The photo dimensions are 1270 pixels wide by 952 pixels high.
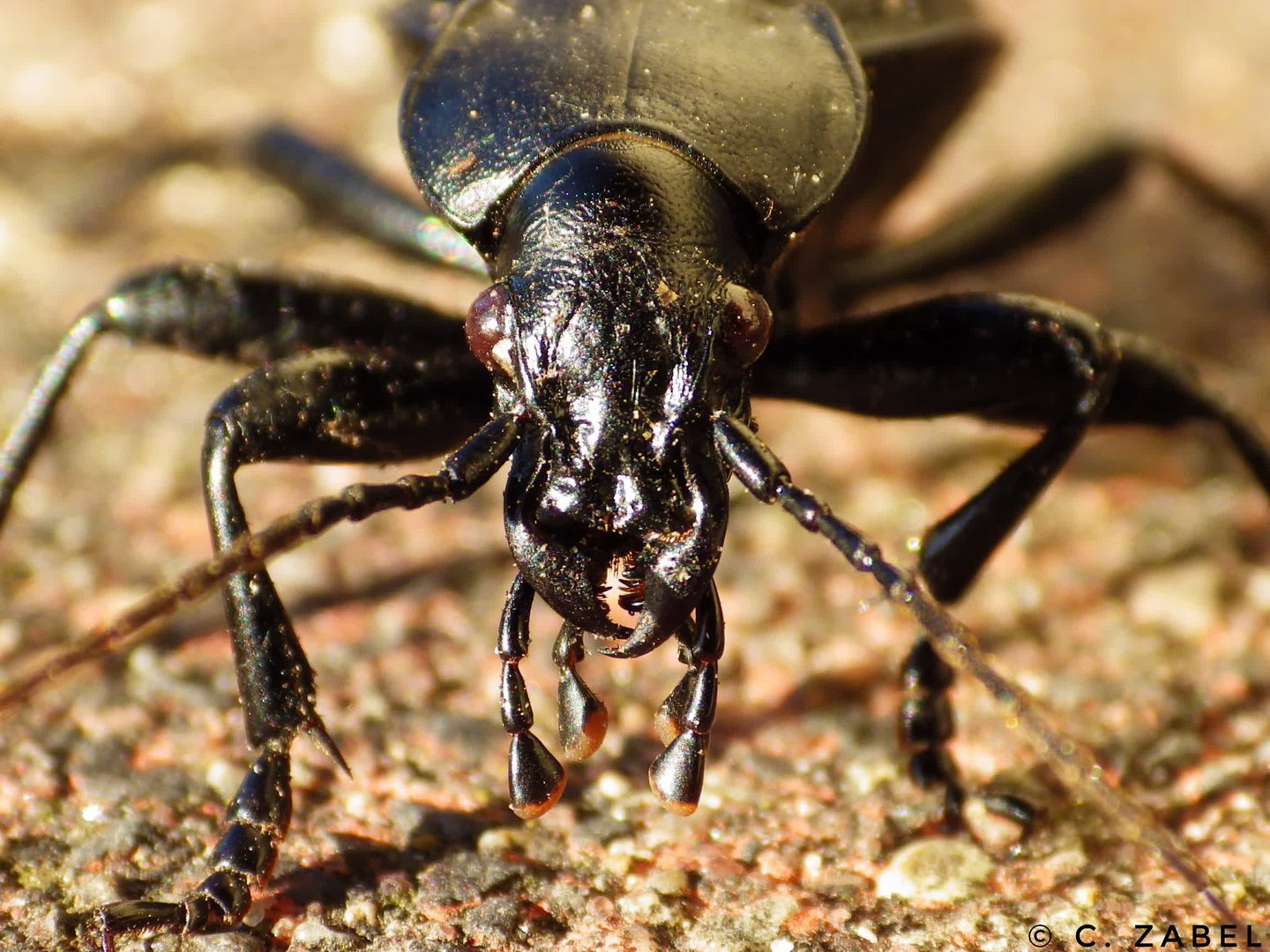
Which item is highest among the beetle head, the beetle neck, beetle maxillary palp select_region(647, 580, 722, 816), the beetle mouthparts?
the beetle neck

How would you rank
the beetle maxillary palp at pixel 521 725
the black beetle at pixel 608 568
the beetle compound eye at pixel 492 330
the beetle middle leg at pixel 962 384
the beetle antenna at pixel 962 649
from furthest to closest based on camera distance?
the beetle middle leg at pixel 962 384, the beetle compound eye at pixel 492 330, the beetle maxillary palp at pixel 521 725, the black beetle at pixel 608 568, the beetle antenna at pixel 962 649

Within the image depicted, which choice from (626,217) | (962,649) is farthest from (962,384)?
(962,649)

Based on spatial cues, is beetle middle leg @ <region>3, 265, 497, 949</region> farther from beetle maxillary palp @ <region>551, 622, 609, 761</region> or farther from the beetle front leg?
beetle maxillary palp @ <region>551, 622, 609, 761</region>

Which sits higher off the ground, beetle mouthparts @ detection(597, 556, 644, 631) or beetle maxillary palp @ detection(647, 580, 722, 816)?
beetle mouthparts @ detection(597, 556, 644, 631)

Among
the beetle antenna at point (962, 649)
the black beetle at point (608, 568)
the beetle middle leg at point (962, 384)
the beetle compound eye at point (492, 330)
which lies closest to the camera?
the beetle antenna at point (962, 649)

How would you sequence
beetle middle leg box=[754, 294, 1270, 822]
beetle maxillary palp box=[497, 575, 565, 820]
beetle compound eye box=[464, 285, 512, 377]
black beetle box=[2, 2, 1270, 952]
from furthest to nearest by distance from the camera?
beetle middle leg box=[754, 294, 1270, 822] → beetle compound eye box=[464, 285, 512, 377] → beetle maxillary palp box=[497, 575, 565, 820] → black beetle box=[2, 2, 1270, 952]

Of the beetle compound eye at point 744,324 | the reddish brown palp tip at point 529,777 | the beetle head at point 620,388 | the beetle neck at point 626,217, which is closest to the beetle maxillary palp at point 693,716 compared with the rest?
the beetle head at point 620,388

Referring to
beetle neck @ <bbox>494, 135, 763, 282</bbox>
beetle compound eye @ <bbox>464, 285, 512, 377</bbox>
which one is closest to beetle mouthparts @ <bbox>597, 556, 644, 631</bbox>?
beetle compound eye @ <bbox>464, 285, 512, 377</bbox>

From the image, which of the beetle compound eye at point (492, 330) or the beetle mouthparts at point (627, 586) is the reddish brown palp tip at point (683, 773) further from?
the beetle compound eye at point (492, 330)
